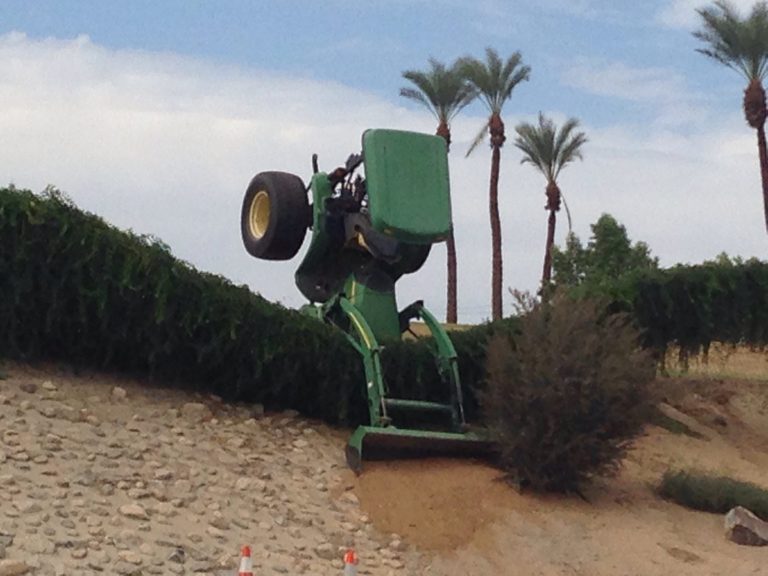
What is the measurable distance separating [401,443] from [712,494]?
119 inches

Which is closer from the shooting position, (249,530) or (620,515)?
(249,530)

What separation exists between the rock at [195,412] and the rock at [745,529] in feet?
15.2

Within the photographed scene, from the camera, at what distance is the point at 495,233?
35.5 m

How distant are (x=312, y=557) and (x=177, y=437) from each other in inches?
78.3

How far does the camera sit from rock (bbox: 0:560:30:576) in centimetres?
748

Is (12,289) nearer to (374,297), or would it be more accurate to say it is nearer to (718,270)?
(374,297)

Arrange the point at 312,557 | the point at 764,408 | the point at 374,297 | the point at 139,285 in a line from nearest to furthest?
the point at 312,557, the point at 139,285, the point at 374,297, the point at 764,408

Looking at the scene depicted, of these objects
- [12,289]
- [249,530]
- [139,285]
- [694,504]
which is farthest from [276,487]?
[694,504]

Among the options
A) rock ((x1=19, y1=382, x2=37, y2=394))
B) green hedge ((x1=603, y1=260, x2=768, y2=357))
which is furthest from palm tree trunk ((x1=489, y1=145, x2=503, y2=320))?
rock ((x1=19, y1=382, x2=37, y2=394))

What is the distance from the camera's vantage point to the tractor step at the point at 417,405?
11.1m

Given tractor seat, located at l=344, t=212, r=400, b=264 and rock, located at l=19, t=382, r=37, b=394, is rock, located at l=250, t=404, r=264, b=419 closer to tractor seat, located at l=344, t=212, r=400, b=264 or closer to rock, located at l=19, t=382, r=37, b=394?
tractor seat, located at l=344, t=212, r=400, b=264

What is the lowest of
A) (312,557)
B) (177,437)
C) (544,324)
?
(312,557)

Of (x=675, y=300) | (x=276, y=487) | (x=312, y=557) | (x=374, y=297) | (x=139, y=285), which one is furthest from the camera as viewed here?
(x=675, y=300)

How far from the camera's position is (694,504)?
11.6 m
